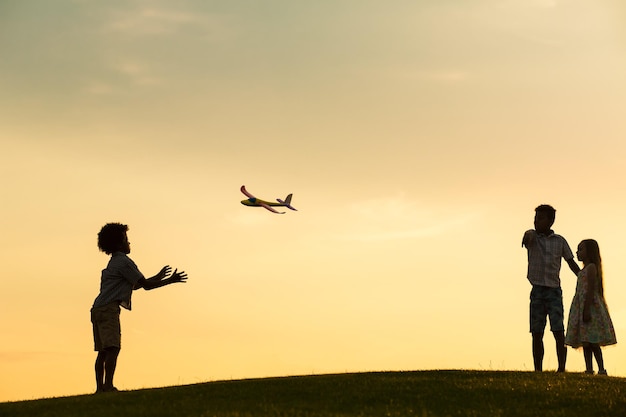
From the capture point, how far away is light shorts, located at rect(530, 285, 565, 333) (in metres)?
21.9

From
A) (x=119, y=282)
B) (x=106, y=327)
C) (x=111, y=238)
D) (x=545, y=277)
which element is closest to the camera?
(x=106, y=327)

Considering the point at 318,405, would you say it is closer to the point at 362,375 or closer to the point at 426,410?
the point at 426,410

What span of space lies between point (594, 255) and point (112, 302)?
11.9 meters

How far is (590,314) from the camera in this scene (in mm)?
22641

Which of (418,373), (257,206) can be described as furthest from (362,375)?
(257,206)

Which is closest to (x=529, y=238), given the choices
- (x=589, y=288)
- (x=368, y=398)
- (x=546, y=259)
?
(x=546, y=259)

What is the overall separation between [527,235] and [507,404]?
6.30 metres

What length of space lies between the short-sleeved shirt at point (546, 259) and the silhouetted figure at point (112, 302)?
29.0ft

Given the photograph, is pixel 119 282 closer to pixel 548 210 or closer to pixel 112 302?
pixel 112 302

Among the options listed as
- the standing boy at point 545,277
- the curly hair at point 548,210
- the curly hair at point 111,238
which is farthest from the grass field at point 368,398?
the curly hair at point 548,210

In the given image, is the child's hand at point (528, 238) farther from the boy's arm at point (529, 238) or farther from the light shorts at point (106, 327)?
the light shorts at point (106, 327)

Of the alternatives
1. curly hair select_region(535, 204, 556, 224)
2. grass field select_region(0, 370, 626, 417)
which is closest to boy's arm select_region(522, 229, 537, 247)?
curly hair select_region(535, 204, 556, 224)

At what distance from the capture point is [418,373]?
21.2 metres

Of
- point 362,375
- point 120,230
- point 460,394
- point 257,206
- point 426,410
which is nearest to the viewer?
point 426,410
